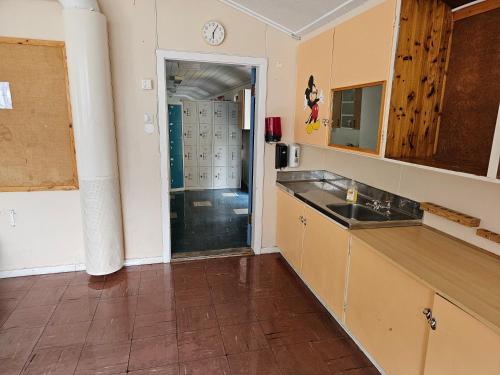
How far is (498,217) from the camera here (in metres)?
1.86

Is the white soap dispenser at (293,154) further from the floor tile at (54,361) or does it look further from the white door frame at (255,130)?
the floor tile at (54,361)

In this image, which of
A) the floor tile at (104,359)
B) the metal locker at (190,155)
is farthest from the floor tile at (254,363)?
the metal locker at (190,155)

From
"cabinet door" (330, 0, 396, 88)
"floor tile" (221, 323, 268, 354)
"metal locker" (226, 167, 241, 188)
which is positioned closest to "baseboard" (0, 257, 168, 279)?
"floor tile" (221, 323, 268, 354)

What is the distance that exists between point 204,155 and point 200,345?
528 cm

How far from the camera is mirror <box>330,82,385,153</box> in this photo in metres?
2.32

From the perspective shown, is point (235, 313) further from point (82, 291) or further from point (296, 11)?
point (296, 11)

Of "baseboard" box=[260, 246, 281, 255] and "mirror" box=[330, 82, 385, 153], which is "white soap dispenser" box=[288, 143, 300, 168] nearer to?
"mirror" box=[330, 82, 385, 153]

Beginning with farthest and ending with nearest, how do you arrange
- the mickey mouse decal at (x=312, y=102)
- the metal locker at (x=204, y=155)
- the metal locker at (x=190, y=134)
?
the metal locker at (x=204, y=155) < the metal locker at (x=190, y=134) < the mickey mouse decal at (x=312, y=102)

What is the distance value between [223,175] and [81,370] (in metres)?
5.60

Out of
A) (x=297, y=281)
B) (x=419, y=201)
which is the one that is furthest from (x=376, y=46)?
(x=297, y=281)

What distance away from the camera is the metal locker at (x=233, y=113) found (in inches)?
284

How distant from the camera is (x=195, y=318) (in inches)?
105

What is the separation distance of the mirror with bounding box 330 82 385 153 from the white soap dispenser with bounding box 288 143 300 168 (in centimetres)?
81

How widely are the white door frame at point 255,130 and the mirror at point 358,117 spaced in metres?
1.00
